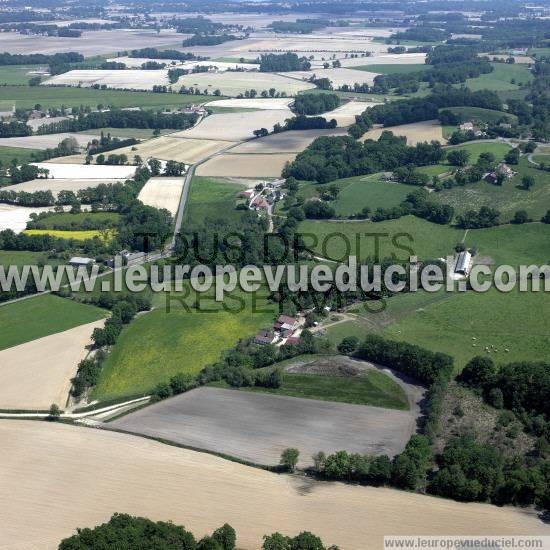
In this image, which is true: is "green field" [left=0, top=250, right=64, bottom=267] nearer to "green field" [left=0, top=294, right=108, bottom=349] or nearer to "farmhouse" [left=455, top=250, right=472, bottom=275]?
"green field" [left=0, top=294, right=108, bottom=349]

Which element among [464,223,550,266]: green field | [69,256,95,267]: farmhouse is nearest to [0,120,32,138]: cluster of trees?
[69,256,95,267]: farmhouse

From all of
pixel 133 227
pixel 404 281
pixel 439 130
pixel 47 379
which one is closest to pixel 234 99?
pixel 439 130

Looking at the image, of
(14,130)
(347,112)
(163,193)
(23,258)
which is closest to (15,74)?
(14,130)

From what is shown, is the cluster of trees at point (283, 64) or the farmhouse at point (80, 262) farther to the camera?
the cluster of trees at point (283, 64)

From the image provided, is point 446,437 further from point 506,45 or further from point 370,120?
point 506,45

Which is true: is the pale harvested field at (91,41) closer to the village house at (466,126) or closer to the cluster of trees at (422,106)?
the cluster of trees at (422,106)

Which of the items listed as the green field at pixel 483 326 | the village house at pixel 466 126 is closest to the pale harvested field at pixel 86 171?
the village house at pixel 466 126
